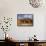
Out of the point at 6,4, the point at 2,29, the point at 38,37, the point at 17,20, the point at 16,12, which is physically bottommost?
the point at 38,37

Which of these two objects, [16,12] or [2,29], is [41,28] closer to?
[16,12]

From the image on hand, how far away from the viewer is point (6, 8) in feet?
16.0

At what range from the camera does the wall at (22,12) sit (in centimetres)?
475

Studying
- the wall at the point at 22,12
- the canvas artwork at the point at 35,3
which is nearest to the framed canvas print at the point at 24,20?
the wall at the point at 22,12

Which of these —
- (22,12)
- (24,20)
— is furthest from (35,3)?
(24,20)

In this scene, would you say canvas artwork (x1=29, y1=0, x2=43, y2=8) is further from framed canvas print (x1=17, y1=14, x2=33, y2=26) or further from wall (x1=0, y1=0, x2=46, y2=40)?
framed canvas print (x1=17, y1=14, x2=33, y2=26)

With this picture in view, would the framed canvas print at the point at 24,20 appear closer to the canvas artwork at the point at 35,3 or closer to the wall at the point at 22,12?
the wall at the point at 22,12

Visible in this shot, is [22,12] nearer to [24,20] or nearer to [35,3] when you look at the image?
[24,20]

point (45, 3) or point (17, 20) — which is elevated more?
point (45, 3)

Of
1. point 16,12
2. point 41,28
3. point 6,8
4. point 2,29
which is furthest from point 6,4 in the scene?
point 41,28

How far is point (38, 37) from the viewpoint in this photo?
186 inches

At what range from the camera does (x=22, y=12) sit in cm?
484

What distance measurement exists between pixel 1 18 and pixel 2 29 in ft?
1.37

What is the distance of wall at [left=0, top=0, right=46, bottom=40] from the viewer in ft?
15.6
